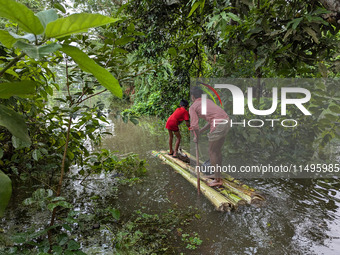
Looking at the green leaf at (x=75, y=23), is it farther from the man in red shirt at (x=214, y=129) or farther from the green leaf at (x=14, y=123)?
the man in red shirt at (x=214, y=129)

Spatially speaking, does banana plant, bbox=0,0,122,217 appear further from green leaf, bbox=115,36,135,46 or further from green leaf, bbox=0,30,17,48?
green leaf, bbox=115,36,135,46

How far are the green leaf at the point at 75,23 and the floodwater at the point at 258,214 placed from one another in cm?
286

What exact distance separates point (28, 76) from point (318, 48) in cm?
243

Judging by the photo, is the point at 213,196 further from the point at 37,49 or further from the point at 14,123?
the point at 37,49

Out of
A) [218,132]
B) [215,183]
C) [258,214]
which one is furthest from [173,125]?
[258,214]

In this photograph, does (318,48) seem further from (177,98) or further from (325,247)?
(177,98)

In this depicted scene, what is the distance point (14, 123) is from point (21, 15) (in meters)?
0.27

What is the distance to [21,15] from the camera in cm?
44

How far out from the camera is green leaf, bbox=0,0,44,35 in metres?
0.43

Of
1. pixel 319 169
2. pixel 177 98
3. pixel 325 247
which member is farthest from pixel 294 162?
pixel 177 98

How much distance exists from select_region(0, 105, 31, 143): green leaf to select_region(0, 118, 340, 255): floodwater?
260 centimetres

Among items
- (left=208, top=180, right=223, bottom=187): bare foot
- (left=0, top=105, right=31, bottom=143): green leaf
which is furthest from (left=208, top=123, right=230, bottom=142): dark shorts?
(left=0, top=105, right=31, bottom=143): green leaf

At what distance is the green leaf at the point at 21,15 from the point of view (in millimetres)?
426

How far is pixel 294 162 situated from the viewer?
5.13 metres
